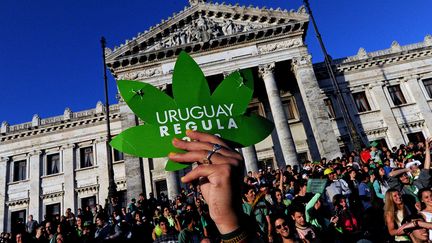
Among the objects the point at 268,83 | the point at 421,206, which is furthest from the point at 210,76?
the point at 421,206

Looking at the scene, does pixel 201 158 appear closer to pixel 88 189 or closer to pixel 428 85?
pixel 88 189

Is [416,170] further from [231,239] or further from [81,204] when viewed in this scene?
[81,204]

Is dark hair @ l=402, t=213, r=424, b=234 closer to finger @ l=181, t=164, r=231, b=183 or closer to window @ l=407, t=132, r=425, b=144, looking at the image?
finger @ l=181, t=164, r=231, b=183

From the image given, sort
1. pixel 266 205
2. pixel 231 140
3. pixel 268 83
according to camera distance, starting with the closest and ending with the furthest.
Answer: pixel 231 140
pixel 266 205
pixel 268 83

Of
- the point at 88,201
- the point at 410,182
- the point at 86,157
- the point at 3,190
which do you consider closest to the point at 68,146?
the point at 86,157

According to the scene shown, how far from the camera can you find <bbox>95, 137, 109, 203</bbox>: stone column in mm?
25359

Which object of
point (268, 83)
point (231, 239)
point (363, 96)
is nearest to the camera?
point (231, 239)

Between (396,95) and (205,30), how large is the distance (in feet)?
56.3

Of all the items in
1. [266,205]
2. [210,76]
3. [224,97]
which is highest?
[210,76]

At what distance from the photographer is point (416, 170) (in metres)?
8.08

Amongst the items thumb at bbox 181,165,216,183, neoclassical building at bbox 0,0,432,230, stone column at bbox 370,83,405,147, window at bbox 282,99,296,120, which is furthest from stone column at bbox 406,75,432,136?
thumb at bbox 181,165,216,183

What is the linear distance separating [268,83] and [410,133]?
12.7 m

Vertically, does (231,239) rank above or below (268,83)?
below

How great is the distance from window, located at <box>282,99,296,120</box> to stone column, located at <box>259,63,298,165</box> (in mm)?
3975
